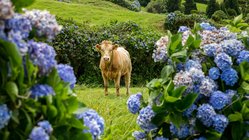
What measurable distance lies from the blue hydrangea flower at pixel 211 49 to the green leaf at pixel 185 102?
564mm

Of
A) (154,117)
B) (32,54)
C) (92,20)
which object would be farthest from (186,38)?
(92,20)

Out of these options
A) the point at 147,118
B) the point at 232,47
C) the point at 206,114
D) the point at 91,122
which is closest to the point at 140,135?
the point at 147,118

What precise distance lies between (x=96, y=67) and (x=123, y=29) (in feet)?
13.0

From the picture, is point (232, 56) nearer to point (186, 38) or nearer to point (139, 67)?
point (186, 38)

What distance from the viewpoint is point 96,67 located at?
17062 millimetres

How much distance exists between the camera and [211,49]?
4.01 meters

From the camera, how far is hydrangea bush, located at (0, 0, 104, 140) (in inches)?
86.1

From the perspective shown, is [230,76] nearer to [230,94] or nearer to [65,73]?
[230,94]

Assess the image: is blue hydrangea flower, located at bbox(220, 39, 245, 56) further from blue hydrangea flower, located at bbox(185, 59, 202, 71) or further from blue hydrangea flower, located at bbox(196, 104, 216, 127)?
blue hydrangea flower, located at bbox(196, 104, 216, 127)

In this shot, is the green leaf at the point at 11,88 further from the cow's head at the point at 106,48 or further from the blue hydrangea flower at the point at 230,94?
the cow's head at the point at 106,48

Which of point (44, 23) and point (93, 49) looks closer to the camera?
point (44, 23)

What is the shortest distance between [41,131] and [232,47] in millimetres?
2154

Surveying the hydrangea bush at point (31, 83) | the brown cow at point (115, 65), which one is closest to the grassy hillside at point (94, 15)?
the brown cow at point (115, 65)

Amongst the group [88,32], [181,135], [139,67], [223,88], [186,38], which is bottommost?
[139,67]
